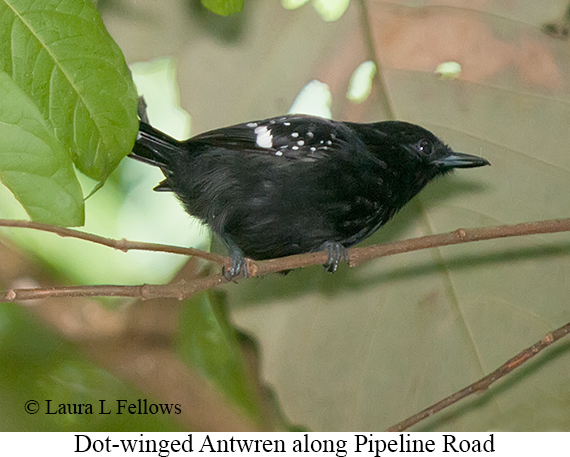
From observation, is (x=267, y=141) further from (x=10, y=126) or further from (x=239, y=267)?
(x=10, y=126)

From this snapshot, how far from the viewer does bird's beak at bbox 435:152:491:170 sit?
109 centimetres

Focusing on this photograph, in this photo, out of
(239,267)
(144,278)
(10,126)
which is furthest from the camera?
(144,278)

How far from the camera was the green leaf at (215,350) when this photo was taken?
1.15 metres

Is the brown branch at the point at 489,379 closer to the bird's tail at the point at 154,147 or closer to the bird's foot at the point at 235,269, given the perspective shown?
the bird's foot at the point at 235,269

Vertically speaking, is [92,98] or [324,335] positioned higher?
[92,98]

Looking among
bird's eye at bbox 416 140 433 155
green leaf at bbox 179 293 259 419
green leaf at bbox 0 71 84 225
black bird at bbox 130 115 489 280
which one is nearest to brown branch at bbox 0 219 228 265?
green leaf at bbox 0 71 84 225

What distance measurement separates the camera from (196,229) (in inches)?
44.7

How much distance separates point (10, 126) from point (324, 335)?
27.1 inches

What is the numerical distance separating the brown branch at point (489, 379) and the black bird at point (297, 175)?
0.95 ft

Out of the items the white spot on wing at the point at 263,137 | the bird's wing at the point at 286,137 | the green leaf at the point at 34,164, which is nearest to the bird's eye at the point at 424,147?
the bird's wing at the point at 286,137

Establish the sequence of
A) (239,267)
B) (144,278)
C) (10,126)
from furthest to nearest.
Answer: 1. (144,278)
2. (239,267)
3. (10,126)

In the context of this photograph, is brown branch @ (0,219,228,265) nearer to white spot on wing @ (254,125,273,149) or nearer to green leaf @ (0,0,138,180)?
green leaf @ (0,0,138,180)

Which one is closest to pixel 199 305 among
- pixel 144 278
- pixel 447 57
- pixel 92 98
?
pixel 144 278

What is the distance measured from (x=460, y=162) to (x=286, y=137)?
0.30 metres
